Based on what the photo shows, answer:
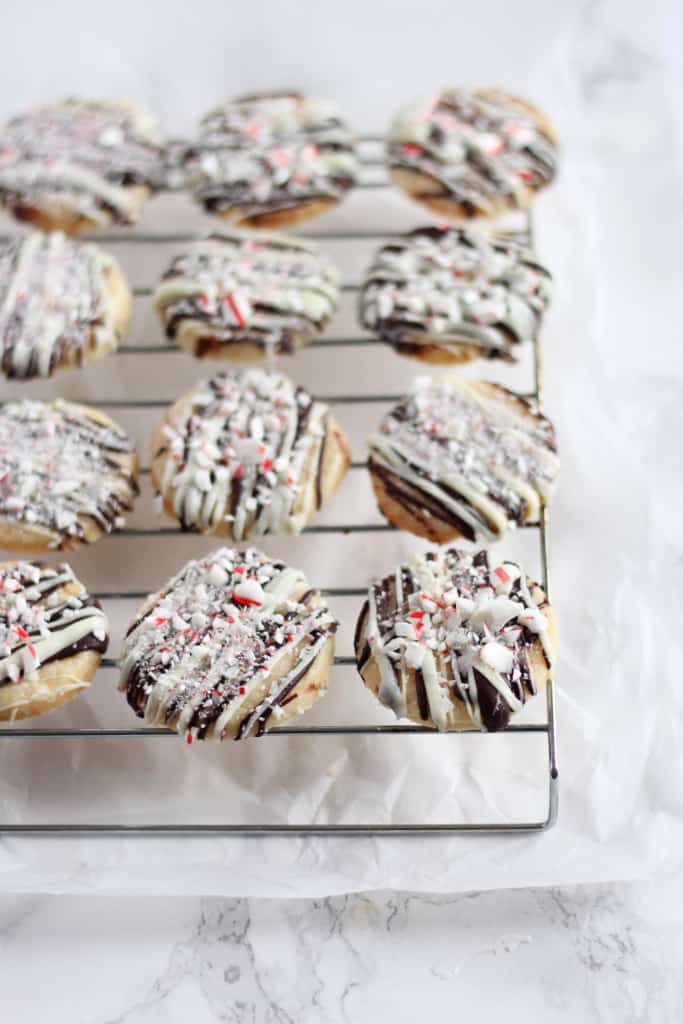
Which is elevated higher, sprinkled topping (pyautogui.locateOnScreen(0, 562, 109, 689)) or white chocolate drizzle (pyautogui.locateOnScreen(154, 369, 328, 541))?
white chocolate drizzle (pyautogui.locateOnScreen(154, 369, 328, 541))

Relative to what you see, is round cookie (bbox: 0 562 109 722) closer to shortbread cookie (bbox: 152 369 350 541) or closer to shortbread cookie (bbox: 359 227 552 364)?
shortbread cookie (bbox: 152 369 350 541)

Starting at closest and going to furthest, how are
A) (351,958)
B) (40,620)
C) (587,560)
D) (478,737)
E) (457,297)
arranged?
(351,958)
(40,620)
(478,737)
(587,560)
(457,297)

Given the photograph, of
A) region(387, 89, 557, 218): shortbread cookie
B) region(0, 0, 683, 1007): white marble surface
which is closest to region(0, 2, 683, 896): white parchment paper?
region(0, 0, 683, 1007): white marble surface

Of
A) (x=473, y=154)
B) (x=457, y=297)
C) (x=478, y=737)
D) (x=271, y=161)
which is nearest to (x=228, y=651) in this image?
(x=478, y=737)

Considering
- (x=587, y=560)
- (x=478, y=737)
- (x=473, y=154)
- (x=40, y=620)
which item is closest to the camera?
(x=40, y=620)

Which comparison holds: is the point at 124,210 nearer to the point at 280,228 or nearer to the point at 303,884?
the point at 280,228

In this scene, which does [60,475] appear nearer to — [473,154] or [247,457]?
[247,457]
